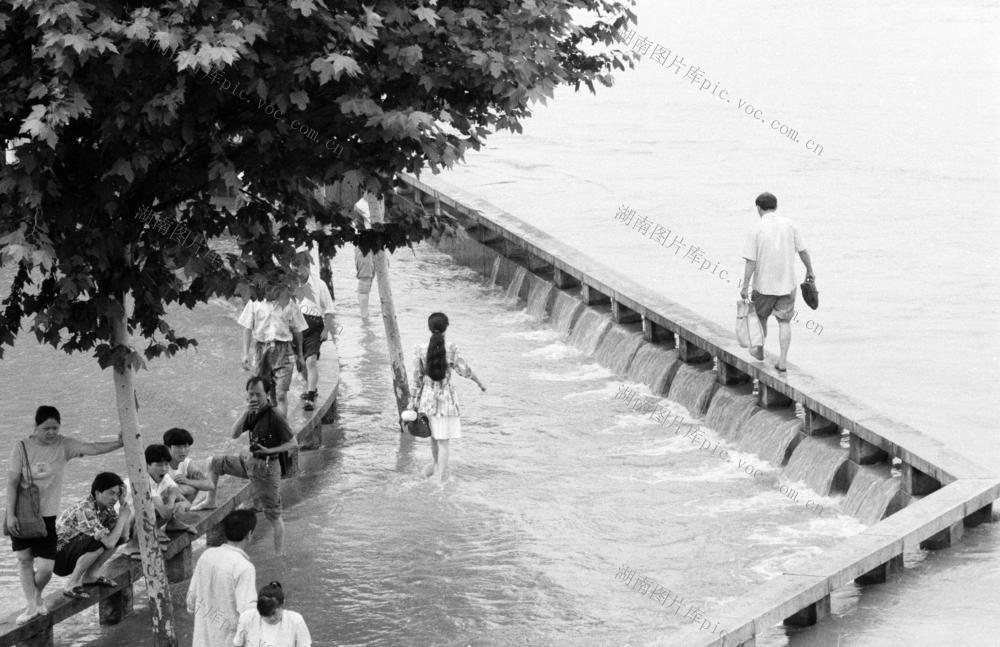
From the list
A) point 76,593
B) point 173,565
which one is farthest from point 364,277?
point 76,593

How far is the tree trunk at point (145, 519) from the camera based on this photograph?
1077 cm

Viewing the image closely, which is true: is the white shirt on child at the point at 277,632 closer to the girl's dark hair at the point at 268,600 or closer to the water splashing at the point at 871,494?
the girl's dark hair at the point at 268,600

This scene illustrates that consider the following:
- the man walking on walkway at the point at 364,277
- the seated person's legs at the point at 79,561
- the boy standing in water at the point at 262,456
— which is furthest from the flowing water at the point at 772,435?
the seated person's legs at the point at 79,561

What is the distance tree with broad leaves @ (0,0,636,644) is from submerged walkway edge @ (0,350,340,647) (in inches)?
29.3

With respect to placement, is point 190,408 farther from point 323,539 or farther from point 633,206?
point 633,206

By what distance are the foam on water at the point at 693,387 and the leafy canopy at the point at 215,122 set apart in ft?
21.9

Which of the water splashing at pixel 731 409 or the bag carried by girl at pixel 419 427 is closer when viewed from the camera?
the bag carried by girl at pixel 419 427

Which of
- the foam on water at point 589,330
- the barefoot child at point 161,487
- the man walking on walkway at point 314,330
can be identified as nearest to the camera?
the barefoot child at point 161,487

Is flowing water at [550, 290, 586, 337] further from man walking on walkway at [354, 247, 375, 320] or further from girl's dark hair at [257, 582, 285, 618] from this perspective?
girl's dark hair at [257, 582, 285, 618]

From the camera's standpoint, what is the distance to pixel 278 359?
14734mm

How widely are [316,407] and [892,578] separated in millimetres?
6097

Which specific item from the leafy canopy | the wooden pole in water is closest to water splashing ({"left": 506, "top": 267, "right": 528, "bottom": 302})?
the wooden pole in water

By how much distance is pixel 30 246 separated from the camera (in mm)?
8969

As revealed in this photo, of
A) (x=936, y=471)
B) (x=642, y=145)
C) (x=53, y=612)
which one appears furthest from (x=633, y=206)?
(x=53, y=612)
